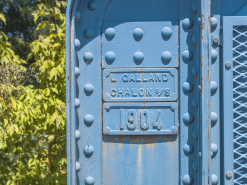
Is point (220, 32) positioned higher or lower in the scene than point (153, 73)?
higher

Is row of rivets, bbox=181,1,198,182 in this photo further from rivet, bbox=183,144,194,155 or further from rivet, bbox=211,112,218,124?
rivet, bbox=211,112,218,124

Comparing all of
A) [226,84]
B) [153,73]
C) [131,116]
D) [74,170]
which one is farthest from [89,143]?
[226,84]

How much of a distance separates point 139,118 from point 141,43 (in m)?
0.46

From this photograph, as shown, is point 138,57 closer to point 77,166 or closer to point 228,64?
point 228,64

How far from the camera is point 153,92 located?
4.77 ft

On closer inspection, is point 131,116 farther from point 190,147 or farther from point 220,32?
point 220,32

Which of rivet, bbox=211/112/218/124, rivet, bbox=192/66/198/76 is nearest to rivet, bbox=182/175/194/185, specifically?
rivet, bbox=211/112/218/124

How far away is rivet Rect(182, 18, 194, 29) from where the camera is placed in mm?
1425

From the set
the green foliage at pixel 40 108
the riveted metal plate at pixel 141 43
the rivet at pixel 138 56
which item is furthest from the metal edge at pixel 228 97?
the green foliage at pixel 40 108

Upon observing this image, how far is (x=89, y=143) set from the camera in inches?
57.3

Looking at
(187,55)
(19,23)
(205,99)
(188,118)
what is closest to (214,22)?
(187,55)

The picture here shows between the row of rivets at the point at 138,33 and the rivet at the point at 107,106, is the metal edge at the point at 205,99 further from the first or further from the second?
the rivet at the point at 107,106

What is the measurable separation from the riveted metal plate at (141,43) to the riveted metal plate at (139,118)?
0.83 feet

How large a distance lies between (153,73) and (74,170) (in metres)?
0.74
